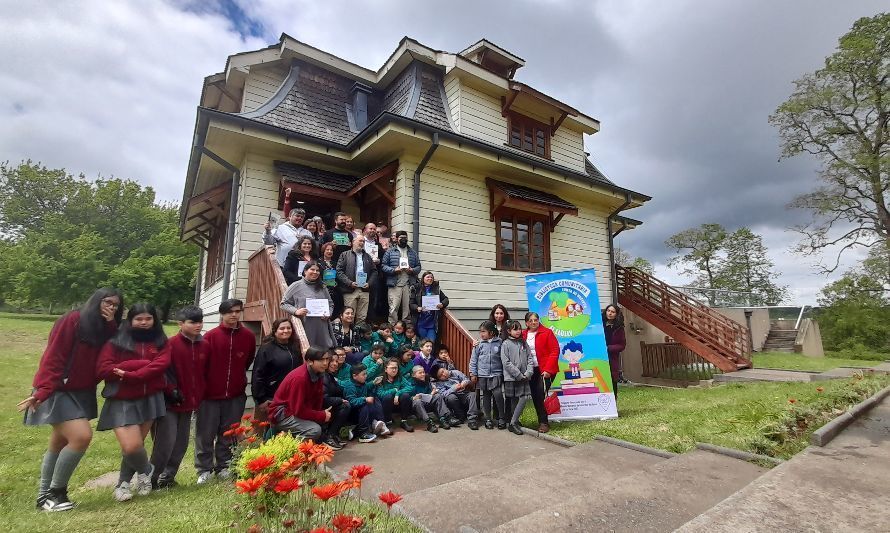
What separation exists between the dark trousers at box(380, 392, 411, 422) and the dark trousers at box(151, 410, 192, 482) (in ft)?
7.96

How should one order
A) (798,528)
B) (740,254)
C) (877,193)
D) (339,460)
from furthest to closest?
1. (740,254)
2. (877,193)
3. (339,460)
4. (798,528)

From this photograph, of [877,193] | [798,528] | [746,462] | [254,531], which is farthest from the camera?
[877,193]

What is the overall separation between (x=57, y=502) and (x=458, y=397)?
178 inches

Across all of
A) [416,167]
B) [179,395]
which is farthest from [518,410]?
[416,167]

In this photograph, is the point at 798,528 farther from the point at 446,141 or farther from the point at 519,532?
the point at 446,141

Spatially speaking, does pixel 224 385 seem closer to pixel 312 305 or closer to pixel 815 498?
pixel 312 305

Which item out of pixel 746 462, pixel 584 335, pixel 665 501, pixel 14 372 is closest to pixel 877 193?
pixel 584 335

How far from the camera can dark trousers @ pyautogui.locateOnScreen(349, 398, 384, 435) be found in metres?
5.21

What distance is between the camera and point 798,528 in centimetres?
235

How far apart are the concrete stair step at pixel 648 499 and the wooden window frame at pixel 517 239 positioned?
6.88 meters

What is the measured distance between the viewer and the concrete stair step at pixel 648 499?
2609 mm

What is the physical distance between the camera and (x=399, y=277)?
23.6 feet

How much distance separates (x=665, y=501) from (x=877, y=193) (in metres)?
24.8

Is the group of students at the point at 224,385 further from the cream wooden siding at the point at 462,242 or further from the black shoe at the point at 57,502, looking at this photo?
the cream wooden siding at the point at 462,242
